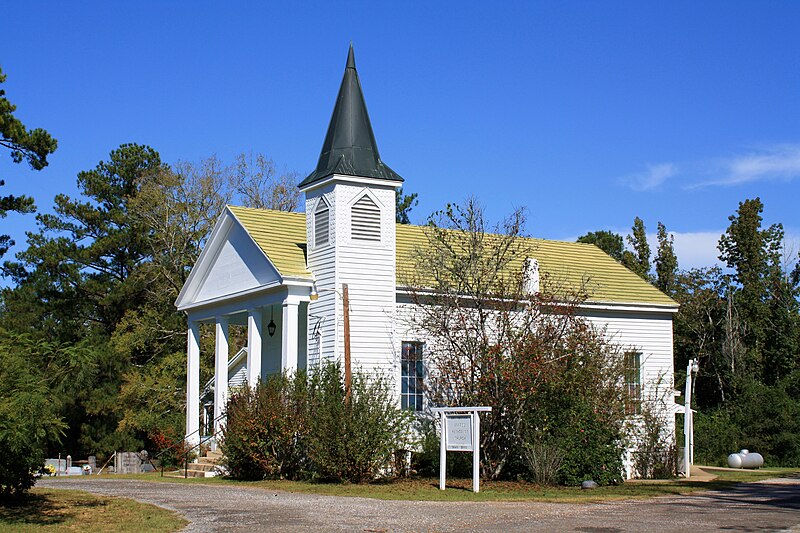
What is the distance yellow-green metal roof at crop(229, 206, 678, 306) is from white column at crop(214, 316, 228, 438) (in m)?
3.67

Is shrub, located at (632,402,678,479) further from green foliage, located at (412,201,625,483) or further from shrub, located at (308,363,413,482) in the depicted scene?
shrub, located at (308,363,413,482)

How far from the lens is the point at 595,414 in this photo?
73.5ft

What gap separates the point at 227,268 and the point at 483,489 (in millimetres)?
11442

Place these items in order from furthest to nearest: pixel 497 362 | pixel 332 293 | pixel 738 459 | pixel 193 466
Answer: pixel 738 459 → pixel 193 466 → pixel 332 293 → pixel 497 362

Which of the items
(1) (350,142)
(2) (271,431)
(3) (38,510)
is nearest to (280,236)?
(1) (350,142)

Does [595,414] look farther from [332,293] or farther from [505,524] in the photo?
[505,524]

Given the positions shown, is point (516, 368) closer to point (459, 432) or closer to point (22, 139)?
point (459, 432)

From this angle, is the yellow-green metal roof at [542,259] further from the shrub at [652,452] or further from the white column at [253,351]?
the shrub at [652,452]

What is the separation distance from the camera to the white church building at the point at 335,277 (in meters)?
23.8

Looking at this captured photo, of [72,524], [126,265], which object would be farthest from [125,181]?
[72,524]

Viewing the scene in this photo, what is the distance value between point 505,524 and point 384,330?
36.3ft

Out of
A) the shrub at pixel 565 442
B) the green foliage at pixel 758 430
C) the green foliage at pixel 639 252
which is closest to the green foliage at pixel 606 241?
the green foliage at pixel 639 252

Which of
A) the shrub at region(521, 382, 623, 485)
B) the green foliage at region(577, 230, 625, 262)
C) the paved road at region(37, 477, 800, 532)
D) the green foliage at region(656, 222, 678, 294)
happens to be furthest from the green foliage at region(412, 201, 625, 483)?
the green foliage at region(577, 230, 625, 262)

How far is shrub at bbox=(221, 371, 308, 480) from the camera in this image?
870 inches
